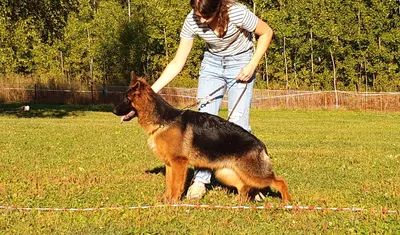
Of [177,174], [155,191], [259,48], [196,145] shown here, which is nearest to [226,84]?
[259,48]

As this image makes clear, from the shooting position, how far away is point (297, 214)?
19.4ft

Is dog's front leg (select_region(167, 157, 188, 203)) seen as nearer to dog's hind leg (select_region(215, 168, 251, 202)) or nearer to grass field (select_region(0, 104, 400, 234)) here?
grass field (select_region(0, 104, 400, 234))

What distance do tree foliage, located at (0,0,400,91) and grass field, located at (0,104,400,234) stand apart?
29.6 m

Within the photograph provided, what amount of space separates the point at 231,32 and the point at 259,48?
1.36 ft

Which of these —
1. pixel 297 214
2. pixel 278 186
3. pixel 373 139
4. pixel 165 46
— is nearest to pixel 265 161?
pixel 278 186

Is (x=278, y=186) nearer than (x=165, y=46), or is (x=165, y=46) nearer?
(x=278, y=186)

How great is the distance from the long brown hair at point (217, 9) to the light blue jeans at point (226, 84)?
0.50m

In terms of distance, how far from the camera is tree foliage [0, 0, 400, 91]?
42.2 m

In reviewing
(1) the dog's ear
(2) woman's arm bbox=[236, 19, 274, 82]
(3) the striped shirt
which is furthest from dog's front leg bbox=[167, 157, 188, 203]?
(3) the striped shirt

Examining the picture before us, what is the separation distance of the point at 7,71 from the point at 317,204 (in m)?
42.3

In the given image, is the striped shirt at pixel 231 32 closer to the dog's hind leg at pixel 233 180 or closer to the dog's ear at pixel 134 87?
the dog's ear at pixel 134 87

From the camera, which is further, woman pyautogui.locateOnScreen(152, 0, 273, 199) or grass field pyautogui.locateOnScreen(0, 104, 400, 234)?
woman pyautogui.locateOnScreen(152, 0, 273, 199)

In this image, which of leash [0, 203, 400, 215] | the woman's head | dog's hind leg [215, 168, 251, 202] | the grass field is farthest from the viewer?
dog's hind leg [215, 168, 251, 202]

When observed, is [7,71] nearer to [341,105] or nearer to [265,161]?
[341,105]
